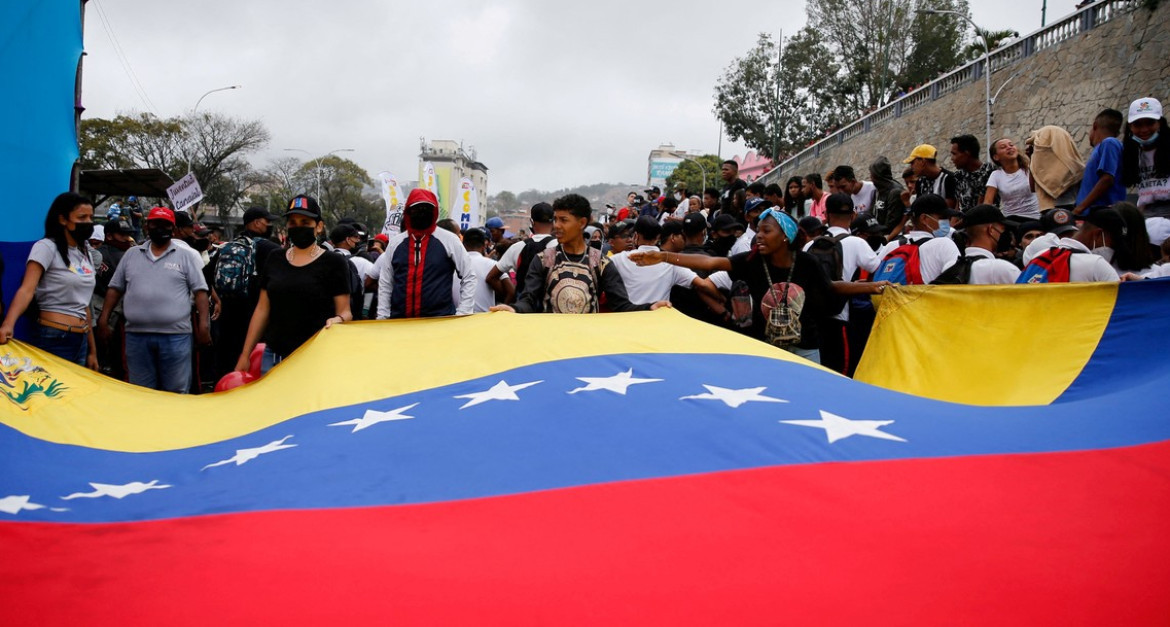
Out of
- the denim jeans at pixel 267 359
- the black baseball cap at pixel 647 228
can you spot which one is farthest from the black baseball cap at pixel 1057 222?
the denim jeans at pixel 267 359

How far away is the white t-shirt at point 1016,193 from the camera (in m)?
8.34

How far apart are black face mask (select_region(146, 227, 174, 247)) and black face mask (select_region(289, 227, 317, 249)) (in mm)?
1287

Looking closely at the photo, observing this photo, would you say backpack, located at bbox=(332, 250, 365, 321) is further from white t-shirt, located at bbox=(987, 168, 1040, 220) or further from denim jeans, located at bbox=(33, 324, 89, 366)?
white t-shirt, located at bbox=(987, 168, 1040, 220)

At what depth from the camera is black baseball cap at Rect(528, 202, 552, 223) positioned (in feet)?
24.8

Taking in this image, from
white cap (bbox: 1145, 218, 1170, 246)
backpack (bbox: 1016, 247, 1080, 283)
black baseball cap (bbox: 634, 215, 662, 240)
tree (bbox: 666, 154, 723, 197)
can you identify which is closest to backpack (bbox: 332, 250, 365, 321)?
black baseball cap (bbox: 634, 215, 662, 240)

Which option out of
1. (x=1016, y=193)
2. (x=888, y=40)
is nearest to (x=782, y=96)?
(x=888, y=40)

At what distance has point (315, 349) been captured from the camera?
197 inches

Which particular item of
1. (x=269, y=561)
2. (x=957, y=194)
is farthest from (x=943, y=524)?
(x=957, y=194)

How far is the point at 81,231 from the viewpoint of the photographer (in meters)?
5.90

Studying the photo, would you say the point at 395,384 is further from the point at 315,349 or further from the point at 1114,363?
the point at 1114,363

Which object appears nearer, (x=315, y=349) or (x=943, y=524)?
(x=943, y=524)

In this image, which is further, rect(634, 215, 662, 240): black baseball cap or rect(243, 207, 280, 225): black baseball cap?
rect(243, 207, 280, 225): black baseball cap

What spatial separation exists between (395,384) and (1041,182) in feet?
23.7

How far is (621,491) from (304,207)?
12.4 ft
